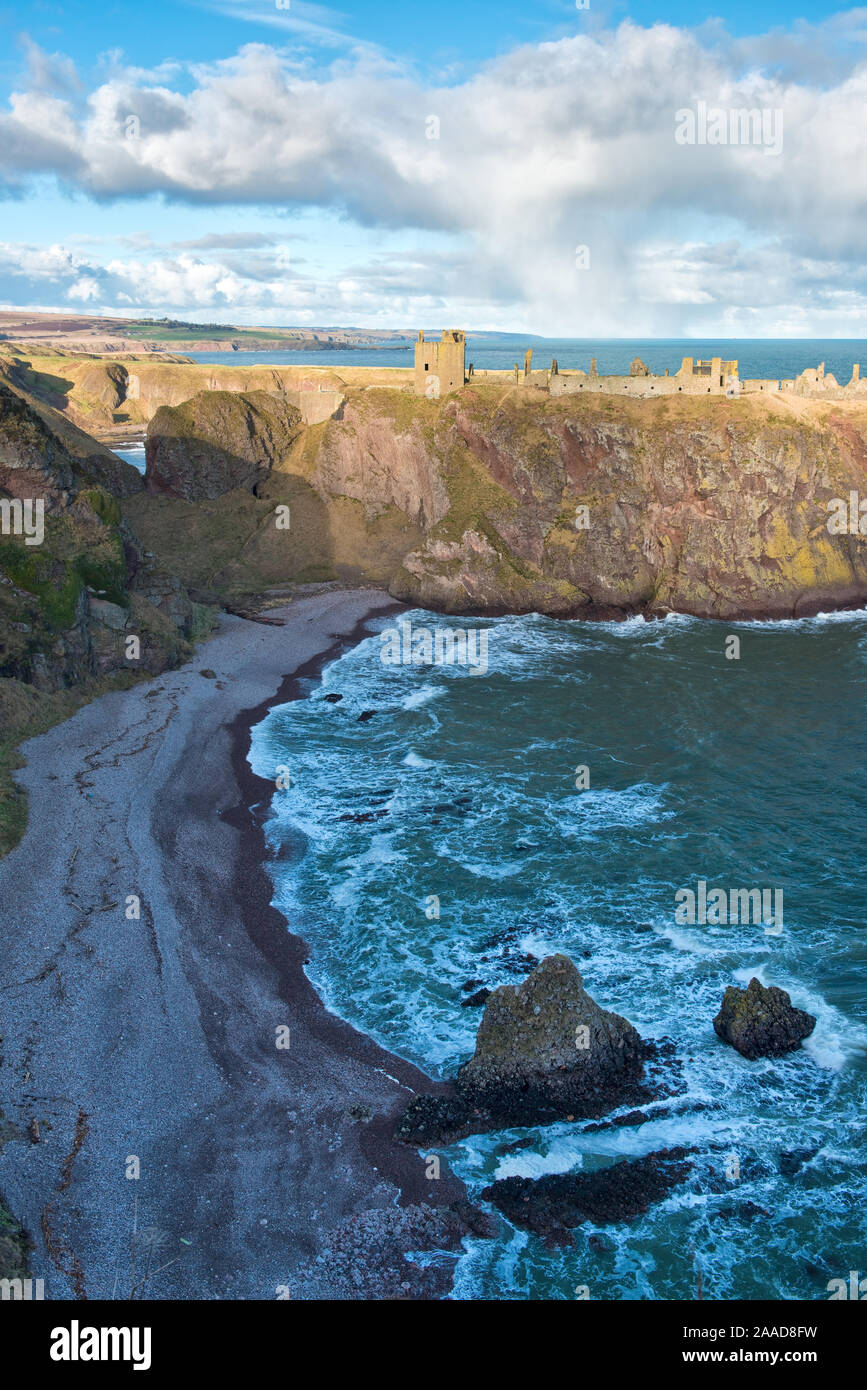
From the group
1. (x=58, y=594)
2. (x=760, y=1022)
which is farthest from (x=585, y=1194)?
(x=58, y=594)

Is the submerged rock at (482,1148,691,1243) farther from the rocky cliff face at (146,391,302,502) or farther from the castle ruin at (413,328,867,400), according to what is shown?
the rocky cliff face at (146,391,302,502)

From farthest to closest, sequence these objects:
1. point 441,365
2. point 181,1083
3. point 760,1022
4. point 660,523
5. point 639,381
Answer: point 441,365
point 639,381
point 660,523
point 760,1022
point 181,1083

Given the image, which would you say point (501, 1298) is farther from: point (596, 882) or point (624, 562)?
point (624, 562)

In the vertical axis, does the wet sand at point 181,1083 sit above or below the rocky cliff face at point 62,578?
below

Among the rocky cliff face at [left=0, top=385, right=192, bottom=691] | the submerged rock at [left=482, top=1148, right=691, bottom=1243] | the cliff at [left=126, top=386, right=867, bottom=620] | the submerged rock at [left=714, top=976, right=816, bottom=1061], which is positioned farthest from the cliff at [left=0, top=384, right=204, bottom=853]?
the submerged rock at [left=714, top=976, right=816, bottom=1061]

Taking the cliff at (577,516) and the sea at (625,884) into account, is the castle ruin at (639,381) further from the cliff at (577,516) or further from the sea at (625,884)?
the sea at (625,884)

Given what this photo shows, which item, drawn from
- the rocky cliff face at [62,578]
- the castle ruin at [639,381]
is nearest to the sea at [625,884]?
the rocky cliff face at [62,578]

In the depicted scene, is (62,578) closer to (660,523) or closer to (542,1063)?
(542,1063)
